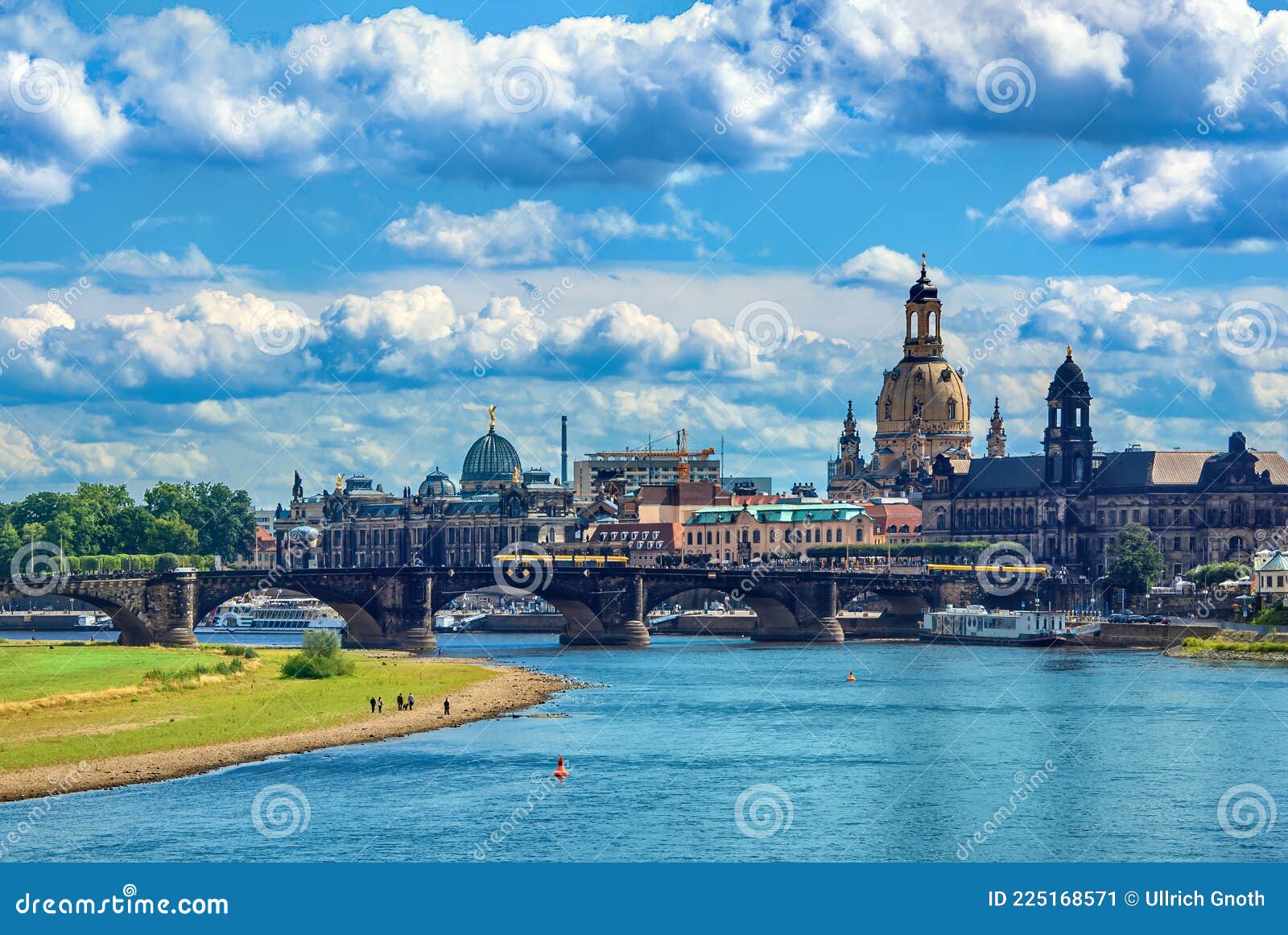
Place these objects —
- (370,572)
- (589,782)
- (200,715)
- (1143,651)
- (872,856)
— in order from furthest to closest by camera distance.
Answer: (370,572) → (1143,651) → (200,715) → (589,782) → (872,856)

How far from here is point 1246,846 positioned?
189 ft

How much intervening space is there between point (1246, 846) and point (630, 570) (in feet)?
347

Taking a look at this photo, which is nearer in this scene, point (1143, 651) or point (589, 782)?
point (589, 782)

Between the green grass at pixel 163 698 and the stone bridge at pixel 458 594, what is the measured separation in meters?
20.2

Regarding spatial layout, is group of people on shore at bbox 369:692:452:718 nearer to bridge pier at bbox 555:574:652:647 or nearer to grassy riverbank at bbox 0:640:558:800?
grassy riverbank at bbox 0:640:558:800

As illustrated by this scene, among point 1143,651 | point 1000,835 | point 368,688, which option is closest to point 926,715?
point 368,688

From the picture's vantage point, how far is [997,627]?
163m

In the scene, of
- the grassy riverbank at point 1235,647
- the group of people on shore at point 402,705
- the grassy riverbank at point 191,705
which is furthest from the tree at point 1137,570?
the group of people on shore at point 402,705

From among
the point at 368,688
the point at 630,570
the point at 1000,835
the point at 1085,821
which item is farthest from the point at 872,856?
the point at 630,570

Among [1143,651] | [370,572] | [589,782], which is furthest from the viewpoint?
[370,572]

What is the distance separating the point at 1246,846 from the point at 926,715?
119ft

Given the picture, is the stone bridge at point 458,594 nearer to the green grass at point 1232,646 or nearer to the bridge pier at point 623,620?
the bridge pier at point 623,620

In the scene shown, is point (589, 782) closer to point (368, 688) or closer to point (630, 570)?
point (368, 688)

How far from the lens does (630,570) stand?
531 feet
